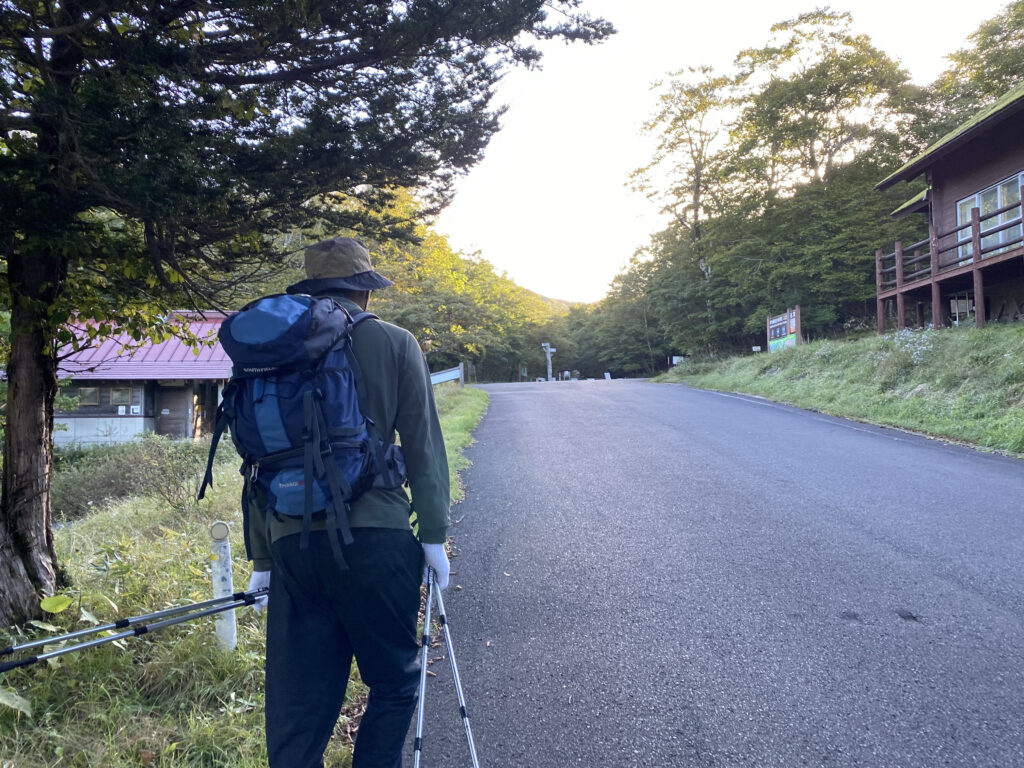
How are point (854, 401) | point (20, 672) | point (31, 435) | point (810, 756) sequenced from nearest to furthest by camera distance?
point (810, 756) → point (20, 672) → point (31, 435) → point (854, 401)

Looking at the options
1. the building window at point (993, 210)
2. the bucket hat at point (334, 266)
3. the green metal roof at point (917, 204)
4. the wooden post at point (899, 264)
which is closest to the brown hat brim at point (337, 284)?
the bucket hat at point (334, 266)

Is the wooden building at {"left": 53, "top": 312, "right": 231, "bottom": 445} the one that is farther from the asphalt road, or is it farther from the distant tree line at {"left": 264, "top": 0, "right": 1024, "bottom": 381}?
the asphalt road

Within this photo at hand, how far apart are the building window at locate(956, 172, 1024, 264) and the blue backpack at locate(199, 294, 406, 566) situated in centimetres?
1624

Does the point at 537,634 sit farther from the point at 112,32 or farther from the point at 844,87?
the point at 844,87

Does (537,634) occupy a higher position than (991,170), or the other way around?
(991,170)

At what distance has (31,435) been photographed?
11.8ft

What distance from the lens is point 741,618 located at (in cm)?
370

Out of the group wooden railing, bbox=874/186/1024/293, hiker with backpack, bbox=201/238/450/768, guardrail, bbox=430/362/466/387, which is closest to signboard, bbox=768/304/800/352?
wooden railing, bbox=874/186/1024/293

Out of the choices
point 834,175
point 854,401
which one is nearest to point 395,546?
point 854,401

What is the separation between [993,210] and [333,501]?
61.8 ft

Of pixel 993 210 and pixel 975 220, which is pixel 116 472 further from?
pixel 993 210

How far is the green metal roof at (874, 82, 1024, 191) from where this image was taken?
42.7 feet

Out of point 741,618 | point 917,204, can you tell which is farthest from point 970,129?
point 741,618

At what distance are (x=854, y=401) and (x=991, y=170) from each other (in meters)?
7.71
